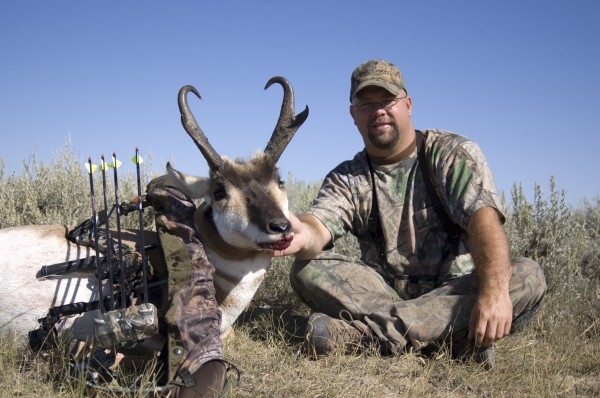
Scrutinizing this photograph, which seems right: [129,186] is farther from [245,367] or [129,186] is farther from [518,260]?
[518,260]

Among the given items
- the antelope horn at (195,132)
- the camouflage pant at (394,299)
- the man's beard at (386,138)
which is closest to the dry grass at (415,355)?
the camouflage pant at (394,299)

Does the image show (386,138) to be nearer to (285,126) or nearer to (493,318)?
(285,126)

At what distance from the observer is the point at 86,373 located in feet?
11.5

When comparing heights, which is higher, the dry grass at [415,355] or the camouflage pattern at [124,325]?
the camouflage pattern at [124,325]

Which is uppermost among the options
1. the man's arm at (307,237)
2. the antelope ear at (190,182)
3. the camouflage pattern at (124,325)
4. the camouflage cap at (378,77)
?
the camouflage cap at (378,77)

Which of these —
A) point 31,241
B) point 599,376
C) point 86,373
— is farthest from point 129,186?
point 599,376

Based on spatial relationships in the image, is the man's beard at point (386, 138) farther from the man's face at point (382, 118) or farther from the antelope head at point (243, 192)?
the antelope head at point (243, 192)

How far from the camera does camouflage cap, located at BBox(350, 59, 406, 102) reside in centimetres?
522

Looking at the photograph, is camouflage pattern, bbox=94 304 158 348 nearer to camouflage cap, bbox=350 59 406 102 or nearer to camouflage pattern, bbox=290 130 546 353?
camouflage pattern, bbox=290 130 546 353

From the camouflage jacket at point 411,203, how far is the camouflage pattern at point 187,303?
154cm

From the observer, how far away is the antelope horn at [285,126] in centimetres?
476

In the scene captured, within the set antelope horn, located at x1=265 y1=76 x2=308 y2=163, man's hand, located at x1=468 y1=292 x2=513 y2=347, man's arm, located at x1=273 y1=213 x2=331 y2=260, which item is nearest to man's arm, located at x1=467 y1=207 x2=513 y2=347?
man's hand, located at x1=468 y1=292 x2=513 y2=347

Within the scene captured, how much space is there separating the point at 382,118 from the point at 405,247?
3.92ft

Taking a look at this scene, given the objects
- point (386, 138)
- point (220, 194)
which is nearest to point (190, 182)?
point (220, 194)
